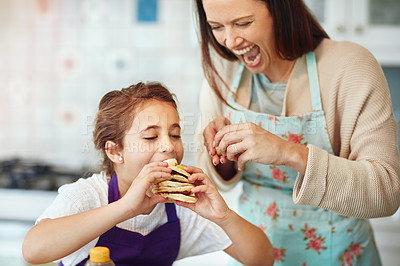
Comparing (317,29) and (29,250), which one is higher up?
(317,29)

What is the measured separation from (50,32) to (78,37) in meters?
0.20

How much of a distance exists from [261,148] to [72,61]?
7.30ft

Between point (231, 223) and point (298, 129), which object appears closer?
point (231, 223)

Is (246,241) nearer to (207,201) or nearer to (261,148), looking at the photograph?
(207,201)

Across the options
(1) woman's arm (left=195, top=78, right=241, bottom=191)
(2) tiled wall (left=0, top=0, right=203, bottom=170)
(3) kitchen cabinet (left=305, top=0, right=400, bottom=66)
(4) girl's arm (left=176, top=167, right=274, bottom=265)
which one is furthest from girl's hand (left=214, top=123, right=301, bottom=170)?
(2) tiled wall (left=0, top=0, right=203, bottom=170)

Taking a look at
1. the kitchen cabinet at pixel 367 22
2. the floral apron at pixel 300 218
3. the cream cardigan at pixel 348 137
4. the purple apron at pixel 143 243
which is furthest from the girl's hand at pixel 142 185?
the kitchen cabinet at pixel 367 22

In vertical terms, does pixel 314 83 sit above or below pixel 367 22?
below

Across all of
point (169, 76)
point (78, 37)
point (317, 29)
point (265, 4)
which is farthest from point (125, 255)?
point (78, 37)

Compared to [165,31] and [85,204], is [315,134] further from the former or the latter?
[165,31]

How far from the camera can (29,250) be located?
1010 millimetres

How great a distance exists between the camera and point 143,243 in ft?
3.78

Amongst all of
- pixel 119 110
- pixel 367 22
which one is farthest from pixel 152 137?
pixel 367 22

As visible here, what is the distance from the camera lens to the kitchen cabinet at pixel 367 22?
2484 mm

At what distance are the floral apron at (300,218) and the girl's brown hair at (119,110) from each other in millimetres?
342
